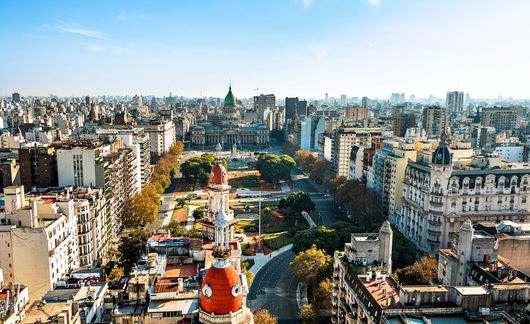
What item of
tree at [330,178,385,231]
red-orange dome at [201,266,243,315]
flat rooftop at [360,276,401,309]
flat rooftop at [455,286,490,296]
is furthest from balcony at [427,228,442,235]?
red-orange dome at [201,266,243,315]

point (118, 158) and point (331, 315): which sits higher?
point (118, 158)

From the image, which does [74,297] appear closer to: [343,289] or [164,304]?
[164,304]

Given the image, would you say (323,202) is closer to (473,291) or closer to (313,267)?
(313,267)

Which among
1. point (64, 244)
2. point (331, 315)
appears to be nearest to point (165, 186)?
point (64, 244)

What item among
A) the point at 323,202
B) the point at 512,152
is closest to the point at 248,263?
the point at 323,202

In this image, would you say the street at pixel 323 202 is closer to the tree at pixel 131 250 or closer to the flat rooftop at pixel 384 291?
the tree at pixel 131 250

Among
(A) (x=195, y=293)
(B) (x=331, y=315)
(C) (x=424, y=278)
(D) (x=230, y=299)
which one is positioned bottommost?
(B) (x=331, y=315)

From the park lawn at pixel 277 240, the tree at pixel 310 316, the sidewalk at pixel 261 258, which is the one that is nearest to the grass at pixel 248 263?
the sidewalk at pixel 261 258
